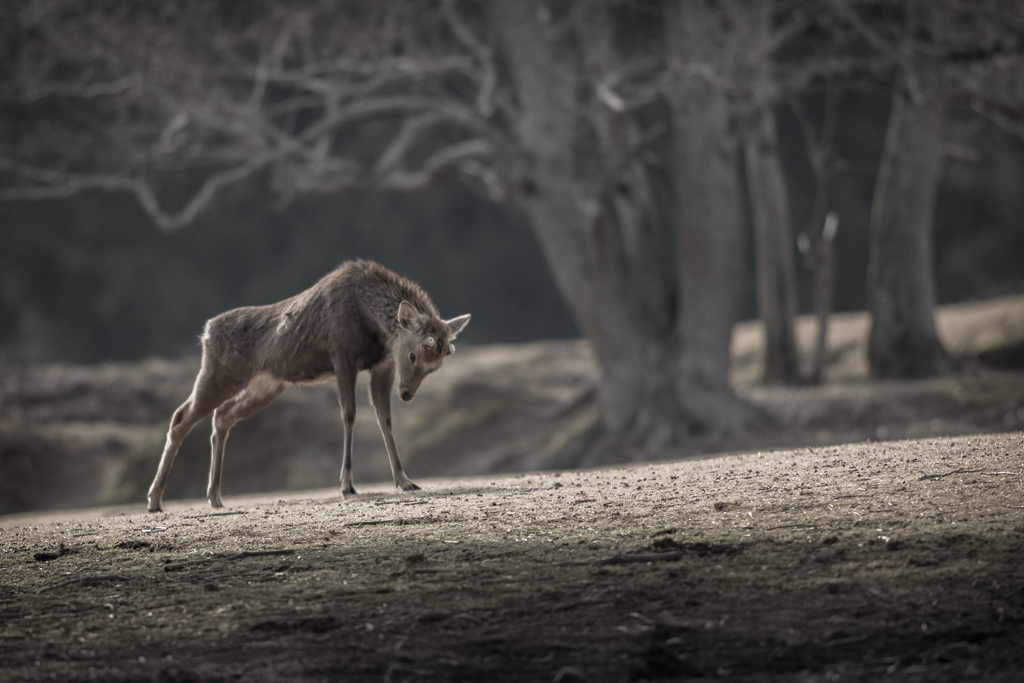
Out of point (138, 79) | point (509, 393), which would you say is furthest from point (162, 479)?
point (509, 393)

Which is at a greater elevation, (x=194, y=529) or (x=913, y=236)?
(x=913, y=236)

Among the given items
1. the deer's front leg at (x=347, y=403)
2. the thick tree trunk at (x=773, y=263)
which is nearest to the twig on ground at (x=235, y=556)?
the deer's front leg at (x=347, y=403)

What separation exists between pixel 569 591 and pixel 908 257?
12.2 meters

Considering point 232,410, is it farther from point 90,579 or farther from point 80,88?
point 80,88

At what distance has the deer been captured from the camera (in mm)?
6984

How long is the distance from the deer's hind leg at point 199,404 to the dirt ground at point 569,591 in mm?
1908

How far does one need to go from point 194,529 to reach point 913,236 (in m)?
12.1

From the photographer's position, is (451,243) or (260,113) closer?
(260,113)

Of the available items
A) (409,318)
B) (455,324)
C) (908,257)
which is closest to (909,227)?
(908,257)

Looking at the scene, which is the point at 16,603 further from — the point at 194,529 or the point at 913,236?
the point at 913,236

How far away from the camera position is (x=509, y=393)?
1800 centimetres

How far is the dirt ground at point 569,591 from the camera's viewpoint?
3.64 m

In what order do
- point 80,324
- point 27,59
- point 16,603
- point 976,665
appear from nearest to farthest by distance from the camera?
point 976,665, point 16,603, point 27,59, point 80,324

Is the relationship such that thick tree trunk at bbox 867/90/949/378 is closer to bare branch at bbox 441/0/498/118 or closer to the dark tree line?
the dark tree line
